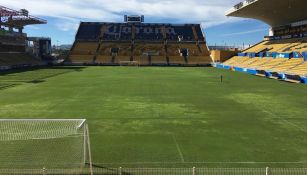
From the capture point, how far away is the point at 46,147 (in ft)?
45.9

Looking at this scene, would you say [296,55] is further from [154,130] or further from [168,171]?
[168,171]

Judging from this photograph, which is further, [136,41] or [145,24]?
[145,24]

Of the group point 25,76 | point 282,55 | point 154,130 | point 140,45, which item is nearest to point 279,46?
point 282,55

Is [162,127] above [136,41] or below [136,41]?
below

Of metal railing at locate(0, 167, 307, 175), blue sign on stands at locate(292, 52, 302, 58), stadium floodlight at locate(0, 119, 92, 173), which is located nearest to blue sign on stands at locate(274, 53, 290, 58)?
blue sign on stands at locate(292, 52, 302, 58)

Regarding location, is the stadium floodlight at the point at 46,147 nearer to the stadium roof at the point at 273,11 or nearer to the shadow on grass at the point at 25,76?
the shadow on grass at the point at 25,76

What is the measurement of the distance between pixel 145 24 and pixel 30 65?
45015mm

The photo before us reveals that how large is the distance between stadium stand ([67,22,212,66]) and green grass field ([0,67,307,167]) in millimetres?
59381

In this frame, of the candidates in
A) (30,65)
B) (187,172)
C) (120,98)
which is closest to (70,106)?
(120,98)

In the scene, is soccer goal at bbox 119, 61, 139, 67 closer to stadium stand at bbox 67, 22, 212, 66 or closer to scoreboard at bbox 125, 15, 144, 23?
stadium stand at bbox 67, 22, 212, 66

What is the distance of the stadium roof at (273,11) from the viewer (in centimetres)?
6122

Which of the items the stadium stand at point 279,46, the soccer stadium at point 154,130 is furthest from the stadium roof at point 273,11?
the soccer stadium at point 154,130

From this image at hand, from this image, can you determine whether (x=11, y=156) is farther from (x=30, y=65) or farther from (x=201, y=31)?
(x=201, y=31)

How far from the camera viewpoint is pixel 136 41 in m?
102
